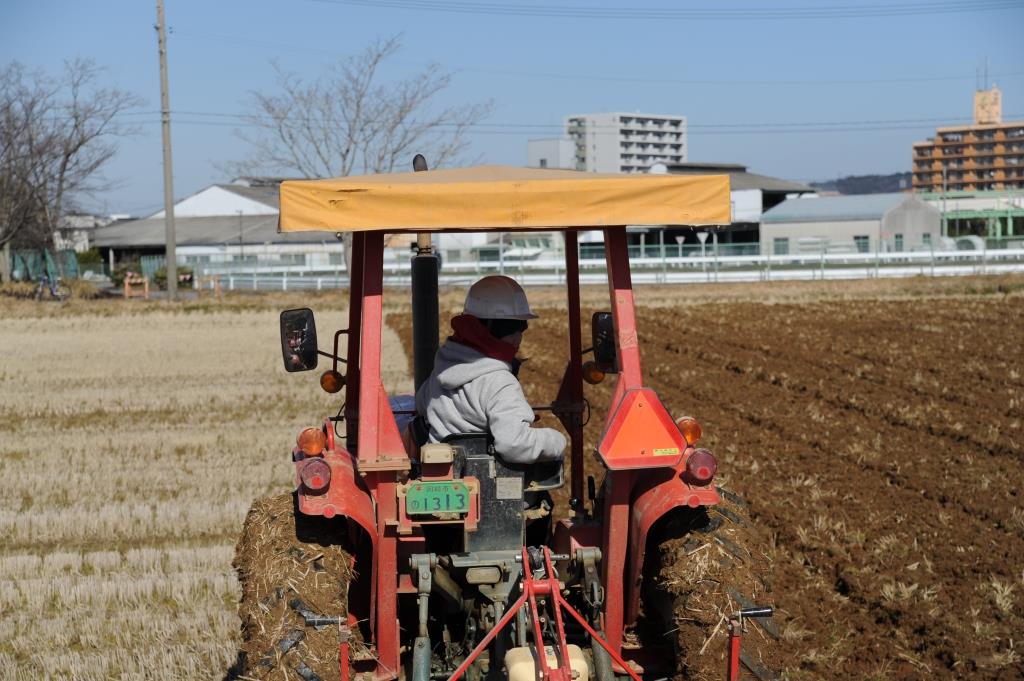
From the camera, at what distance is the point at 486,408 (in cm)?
455

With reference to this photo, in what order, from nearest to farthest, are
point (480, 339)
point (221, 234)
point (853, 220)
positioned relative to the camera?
point (480, 339) < point (853, 220) < point (221, 234)

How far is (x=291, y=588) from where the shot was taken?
427 centimetres

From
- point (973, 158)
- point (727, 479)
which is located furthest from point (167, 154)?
point (973, 158)

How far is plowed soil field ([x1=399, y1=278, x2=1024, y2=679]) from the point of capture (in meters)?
6.12

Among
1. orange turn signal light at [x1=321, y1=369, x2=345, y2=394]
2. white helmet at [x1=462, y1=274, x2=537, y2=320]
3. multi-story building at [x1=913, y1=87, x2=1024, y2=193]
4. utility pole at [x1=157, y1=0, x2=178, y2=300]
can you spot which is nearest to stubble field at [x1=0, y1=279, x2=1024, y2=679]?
white helmet at [x1=462, y1=274, x2=537, y2=320]

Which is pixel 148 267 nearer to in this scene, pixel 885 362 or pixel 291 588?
pixel 885 362

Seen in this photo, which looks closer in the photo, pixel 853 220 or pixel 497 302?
pixel 497 302

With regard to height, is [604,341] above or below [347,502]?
above

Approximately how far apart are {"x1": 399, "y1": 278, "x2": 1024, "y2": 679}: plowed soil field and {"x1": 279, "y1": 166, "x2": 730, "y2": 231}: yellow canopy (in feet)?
8.32

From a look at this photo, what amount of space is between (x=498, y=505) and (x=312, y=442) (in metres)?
0.69

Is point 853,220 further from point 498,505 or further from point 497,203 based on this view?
point 497,203

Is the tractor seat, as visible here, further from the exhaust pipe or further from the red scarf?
the exhaust pipe

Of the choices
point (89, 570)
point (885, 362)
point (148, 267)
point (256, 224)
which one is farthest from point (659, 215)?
point (256, 224)

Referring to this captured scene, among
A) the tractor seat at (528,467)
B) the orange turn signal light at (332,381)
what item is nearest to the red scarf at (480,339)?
the tractor seat at (528,467)
